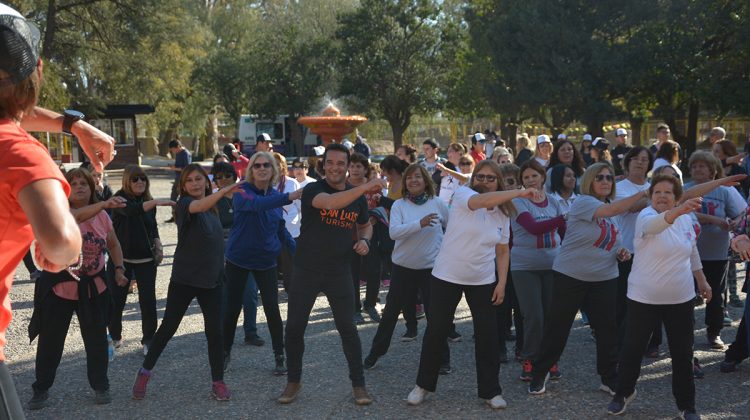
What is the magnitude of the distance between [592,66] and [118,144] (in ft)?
79.1


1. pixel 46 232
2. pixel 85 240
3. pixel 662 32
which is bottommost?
pixel 85 240

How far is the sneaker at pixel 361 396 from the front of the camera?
18.6ft

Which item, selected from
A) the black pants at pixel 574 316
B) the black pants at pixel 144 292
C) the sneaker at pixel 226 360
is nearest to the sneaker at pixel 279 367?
the sneaker at pixel 226 360

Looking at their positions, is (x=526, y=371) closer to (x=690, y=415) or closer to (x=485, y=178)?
(x=690, y=415)

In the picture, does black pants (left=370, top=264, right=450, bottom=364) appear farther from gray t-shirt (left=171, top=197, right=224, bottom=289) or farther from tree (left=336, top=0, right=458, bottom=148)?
tree (left=336, top=0, right=458, bottom=148)

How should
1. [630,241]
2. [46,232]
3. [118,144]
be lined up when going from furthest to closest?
[118,144], [630,241], [46,232]

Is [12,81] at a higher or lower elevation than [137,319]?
higher

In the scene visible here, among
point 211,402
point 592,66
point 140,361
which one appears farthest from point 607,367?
point 592,66

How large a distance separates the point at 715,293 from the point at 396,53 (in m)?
39.2

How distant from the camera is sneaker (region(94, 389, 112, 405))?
5770 millimetres

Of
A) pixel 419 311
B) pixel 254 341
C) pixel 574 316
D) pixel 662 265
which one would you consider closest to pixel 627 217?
pixel 574 316

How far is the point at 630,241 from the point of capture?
6.80 metres

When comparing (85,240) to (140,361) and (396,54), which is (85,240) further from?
(396,54)

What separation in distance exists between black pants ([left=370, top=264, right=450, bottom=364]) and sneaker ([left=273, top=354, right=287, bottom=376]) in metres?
0.78
